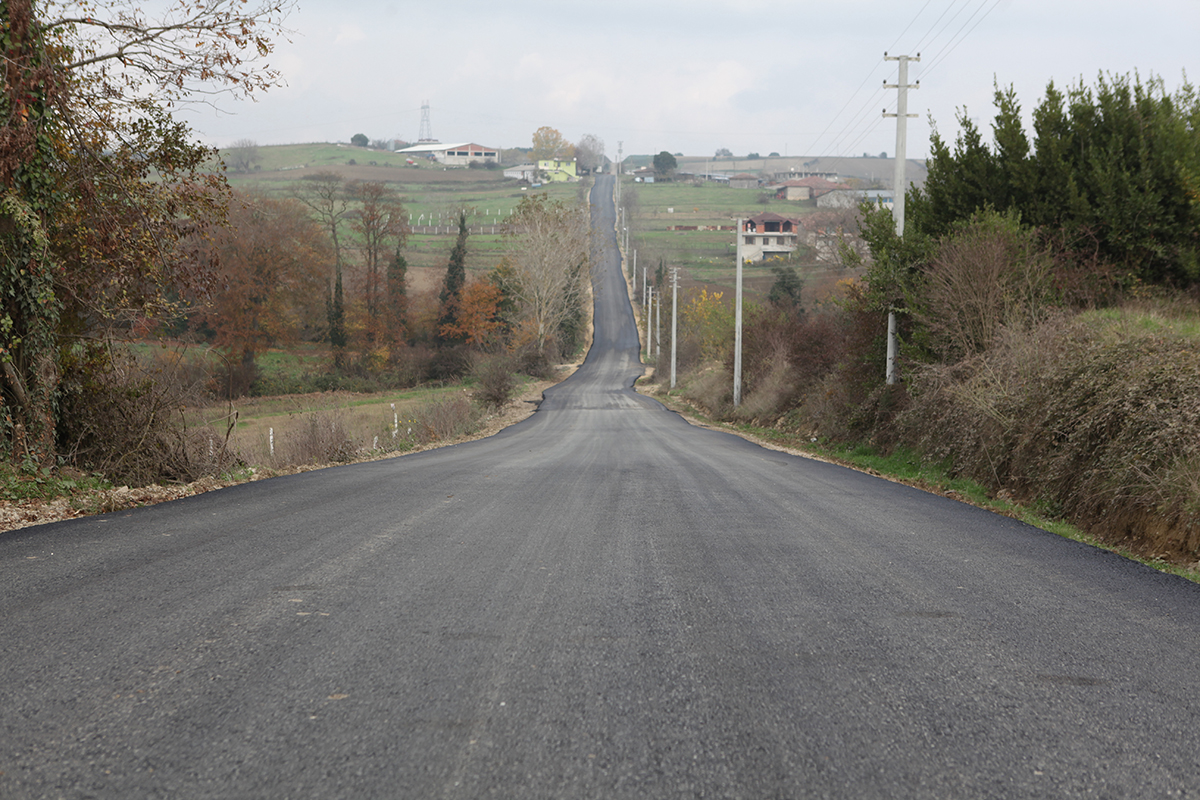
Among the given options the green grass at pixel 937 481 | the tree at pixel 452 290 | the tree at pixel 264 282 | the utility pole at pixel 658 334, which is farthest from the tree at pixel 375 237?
the green grass at pixel 937 481

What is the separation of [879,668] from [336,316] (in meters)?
56.2

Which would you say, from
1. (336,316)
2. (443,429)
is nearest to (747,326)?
(443,429)

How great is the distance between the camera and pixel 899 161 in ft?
64.6

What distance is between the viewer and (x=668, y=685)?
388 cm

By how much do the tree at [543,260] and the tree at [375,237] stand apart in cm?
931

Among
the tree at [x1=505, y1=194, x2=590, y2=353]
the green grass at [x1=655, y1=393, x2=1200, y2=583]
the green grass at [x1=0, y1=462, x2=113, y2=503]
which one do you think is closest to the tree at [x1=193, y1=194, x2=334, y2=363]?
the tree at [x1=505, y1=194, x2=590, y2=353]

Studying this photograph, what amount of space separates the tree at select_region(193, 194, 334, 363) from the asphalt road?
43.6 m

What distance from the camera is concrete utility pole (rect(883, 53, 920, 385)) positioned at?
19.4m

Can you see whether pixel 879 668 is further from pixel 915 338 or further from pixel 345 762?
pixel 915 338

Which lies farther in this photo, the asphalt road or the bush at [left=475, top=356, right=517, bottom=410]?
the bush at [left=475, top=356, right=517, bottom=410]

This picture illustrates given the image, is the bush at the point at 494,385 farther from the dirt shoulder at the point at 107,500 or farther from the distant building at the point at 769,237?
the distant building at the point at 769,237

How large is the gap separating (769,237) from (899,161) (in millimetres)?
98901

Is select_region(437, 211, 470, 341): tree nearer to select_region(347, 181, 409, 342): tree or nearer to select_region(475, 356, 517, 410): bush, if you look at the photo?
select_region(347, 181, 409, 342): tree

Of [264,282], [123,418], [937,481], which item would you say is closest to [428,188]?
[264,282]
